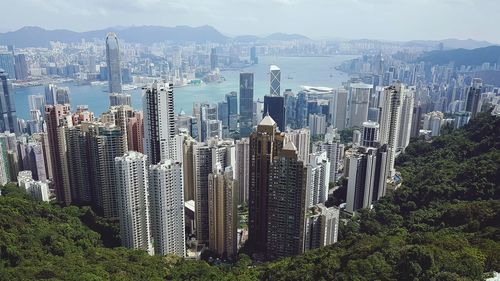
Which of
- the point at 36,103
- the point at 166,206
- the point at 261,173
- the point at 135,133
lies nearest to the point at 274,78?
the point at 135,133

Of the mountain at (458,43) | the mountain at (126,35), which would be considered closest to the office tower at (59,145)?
the mountain at (126,35)

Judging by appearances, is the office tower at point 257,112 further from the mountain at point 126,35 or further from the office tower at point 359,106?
the mountain at point 126,35

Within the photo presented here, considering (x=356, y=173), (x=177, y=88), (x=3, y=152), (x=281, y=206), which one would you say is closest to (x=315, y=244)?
(x=281, y=206)

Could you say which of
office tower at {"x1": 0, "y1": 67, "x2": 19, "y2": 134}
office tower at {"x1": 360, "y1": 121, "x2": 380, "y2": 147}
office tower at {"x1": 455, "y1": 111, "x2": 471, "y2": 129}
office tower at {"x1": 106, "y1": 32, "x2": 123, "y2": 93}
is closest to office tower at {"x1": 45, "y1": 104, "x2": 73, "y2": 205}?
office tower at {"x1": 360, "y1": 121, "x2": 380, "y2": 147}

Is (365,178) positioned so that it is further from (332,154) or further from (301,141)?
(301,141)

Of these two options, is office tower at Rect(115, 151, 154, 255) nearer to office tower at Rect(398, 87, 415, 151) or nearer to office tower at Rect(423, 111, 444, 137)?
office tower at Rect(398, 87, 415, 151)

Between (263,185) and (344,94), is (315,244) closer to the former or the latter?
(263,185)
